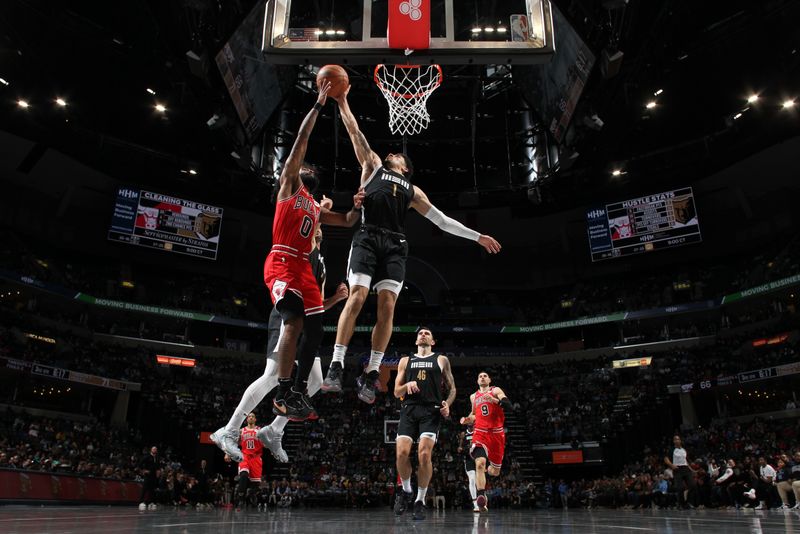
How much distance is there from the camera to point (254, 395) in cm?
620

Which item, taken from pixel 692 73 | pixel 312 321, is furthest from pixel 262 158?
pixel 312 321

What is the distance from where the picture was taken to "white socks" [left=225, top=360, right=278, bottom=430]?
607 centimetres

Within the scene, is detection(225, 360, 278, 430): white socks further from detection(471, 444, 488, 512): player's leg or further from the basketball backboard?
detection(471, 444, 488, 512): player's leg

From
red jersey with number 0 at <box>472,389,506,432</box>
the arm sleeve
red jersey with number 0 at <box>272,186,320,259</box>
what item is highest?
the arm sleeve

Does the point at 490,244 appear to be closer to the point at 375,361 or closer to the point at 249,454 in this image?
the point at 375,361

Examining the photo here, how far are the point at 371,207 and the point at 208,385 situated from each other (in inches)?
1069

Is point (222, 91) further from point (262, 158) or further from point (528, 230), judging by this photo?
point (528, 230)

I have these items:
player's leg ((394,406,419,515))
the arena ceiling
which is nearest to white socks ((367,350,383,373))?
player's leg ((394,406,419,515))

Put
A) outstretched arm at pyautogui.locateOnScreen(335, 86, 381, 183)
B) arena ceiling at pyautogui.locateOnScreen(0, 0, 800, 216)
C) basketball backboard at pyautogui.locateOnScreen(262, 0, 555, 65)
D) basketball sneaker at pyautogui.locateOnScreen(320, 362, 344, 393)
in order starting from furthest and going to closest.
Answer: arena ceiling at pyautogui.locateOnScreen(0, 0, 800, 216), basketball backboard at pyautogui.locateOnScreen(262, 0, 555, 65), outstretched arm at pyautogui.locateOnScreen(335, 86, 381, 183), basketball sneaker at pyautogui.locateOnScreen(320, 362, 344, 393)

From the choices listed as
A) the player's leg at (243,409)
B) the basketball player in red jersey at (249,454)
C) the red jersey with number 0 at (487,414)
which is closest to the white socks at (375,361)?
the player's leg at (243,409)

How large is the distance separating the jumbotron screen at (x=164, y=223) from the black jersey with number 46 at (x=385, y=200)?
2553 cm

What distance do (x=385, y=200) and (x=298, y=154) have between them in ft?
3.27

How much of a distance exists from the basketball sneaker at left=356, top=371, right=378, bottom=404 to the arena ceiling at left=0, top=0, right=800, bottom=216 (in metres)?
9.46

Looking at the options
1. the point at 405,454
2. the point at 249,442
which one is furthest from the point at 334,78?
the point at 249,442
